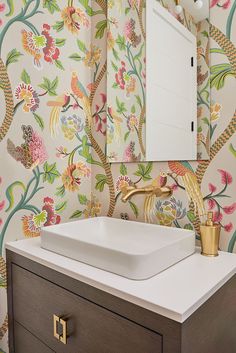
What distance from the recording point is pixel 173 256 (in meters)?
0.82

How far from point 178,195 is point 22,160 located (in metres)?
0.65

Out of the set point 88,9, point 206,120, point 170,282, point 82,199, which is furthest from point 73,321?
point 88,9

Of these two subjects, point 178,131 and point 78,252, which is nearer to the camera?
point 78,252

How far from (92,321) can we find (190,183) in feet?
1.92

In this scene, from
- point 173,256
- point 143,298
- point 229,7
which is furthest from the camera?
point 229,7

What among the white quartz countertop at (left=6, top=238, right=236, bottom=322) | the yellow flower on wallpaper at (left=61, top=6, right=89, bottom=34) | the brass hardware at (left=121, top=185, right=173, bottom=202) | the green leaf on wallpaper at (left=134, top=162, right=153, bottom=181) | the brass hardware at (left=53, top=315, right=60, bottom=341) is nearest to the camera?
the white quartz countertop at (left=6, top=238, right=236, bottom=322)

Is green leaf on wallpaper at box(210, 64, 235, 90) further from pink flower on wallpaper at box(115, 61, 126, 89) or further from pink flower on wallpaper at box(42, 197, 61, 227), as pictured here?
pink flower on wallpaper at box(42, 197, 61, 227)

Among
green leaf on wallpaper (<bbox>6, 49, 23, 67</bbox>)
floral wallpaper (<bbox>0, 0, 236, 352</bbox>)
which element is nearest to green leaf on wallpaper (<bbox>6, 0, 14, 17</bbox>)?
floral wallpaper (<bbox>0, 0, 236, 352</bbox>)

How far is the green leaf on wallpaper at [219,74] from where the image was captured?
36.4 inches

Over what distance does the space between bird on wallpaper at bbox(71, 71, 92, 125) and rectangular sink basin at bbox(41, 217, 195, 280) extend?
0.55 m

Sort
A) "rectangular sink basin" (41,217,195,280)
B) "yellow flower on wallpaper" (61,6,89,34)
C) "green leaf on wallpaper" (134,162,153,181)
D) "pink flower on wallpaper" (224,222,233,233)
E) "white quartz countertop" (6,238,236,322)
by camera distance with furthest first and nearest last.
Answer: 1. "yellow flower on wallpaper" (61,6,89,34)
2. "green leaf on wallpaper" (134,162,153,181)
3. "pink flower on wallpaper" (224,222,233,233)
4. "rectangular sink basin" (41,217,195,280)
5. "white quartz countertop" (6,238,236,322)

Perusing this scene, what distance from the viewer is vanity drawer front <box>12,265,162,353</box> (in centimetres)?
65

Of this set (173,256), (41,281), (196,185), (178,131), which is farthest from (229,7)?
(41,281)

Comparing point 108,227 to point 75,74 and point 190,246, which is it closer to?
point 190,246
